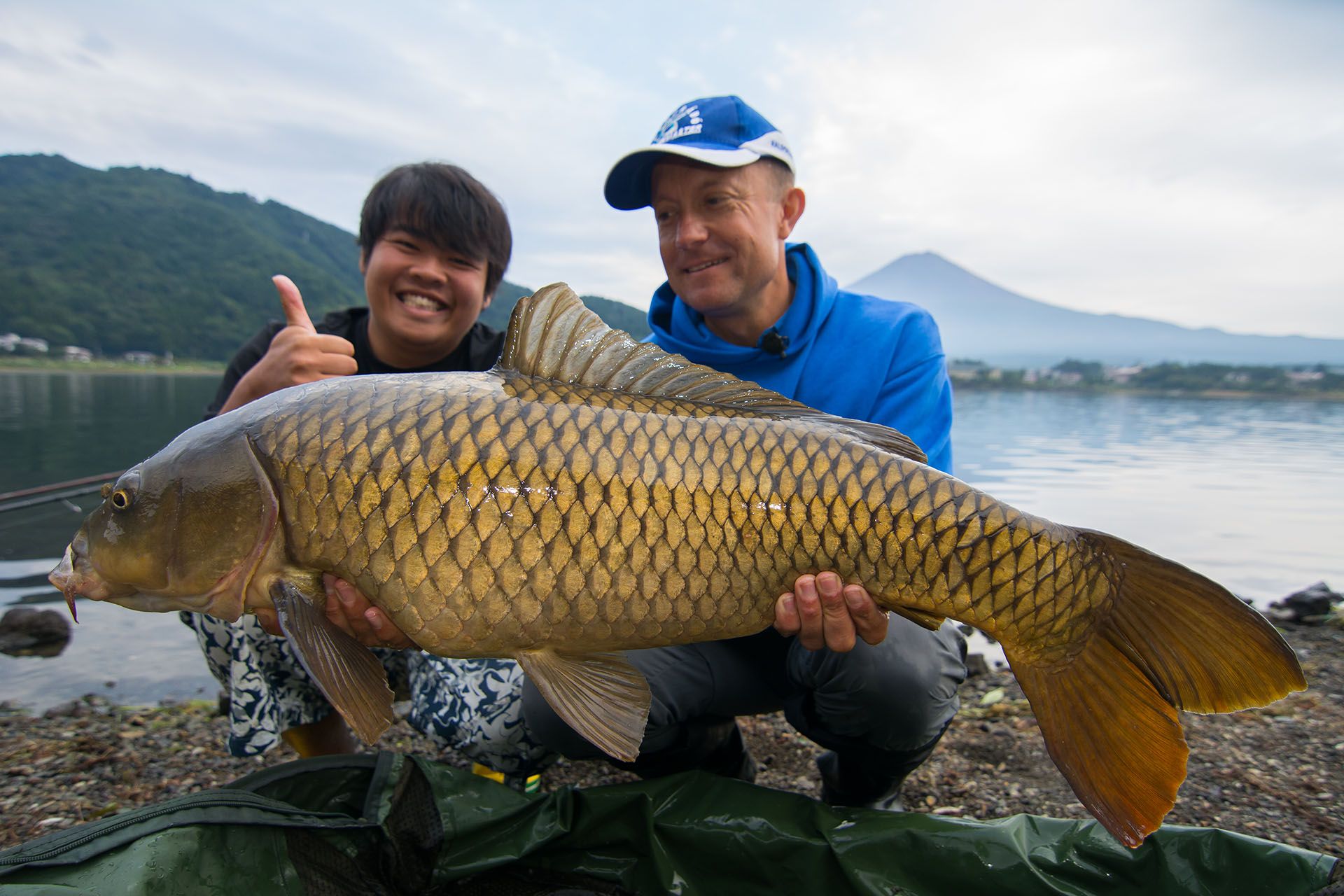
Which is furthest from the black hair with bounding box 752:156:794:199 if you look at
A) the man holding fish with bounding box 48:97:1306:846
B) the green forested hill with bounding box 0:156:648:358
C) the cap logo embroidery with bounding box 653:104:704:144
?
the green forested hill with bounding box 0:156:648:358

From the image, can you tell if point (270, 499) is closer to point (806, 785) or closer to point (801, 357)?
point (801, 357)

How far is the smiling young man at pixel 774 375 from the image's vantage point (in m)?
1.76

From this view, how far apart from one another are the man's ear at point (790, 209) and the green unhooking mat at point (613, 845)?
152 centimetres

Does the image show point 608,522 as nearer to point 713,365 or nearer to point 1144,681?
point 1144,681

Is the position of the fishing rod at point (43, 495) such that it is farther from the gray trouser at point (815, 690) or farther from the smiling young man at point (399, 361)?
the gray trouser at point (815, 690)

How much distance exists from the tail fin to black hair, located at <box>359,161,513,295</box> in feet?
5.83

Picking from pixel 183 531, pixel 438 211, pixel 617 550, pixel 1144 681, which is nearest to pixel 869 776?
pixel 1144 681

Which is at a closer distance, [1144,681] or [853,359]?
[1144,681]

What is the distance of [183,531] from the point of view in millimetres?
1336

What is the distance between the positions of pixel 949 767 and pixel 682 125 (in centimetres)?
195

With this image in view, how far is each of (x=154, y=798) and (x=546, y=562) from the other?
153 centimetres

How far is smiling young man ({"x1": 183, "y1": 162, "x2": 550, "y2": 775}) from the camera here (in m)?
1.84

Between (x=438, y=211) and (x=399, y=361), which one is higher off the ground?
(x=438, y=211)

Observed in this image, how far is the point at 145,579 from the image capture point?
135 centimetres
